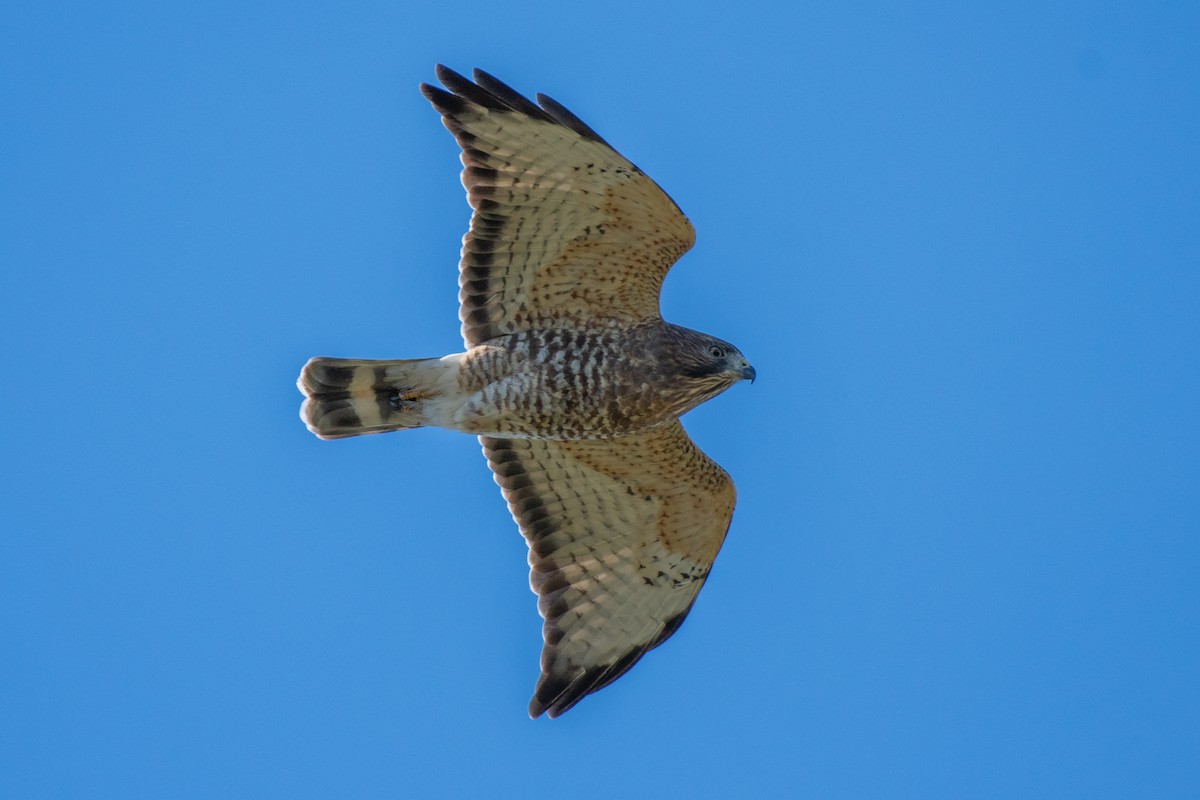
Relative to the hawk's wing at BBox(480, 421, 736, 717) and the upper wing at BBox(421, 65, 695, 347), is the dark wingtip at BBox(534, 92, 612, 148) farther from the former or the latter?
the hawk's wing at BBox(480, 421, 736, 717)

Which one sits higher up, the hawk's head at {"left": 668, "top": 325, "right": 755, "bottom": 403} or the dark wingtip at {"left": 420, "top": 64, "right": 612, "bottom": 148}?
the dark wingtip at {"left": 420, "top": 64, "right": 612, "bottom": 148}

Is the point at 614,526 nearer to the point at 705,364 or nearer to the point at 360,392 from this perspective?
the point at 705,364

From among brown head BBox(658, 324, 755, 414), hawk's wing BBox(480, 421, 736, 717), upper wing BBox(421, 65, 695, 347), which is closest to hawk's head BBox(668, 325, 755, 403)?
brown head BBox(658, 324, 755, 414)

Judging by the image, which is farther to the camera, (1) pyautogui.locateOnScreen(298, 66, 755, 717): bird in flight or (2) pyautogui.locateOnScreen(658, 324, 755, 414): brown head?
(2) pyautogui.locateOnScreen(658, 324, 755, 414): brown head

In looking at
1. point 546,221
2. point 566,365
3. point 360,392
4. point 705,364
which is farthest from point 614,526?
point 546,221

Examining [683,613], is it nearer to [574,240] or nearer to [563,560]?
[563,560]

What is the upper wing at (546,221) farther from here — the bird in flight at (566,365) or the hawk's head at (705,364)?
the hawk's head at (705,364)

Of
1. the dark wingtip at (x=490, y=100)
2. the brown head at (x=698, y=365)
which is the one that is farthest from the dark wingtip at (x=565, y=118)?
the brown head at (x=698, y=365)
